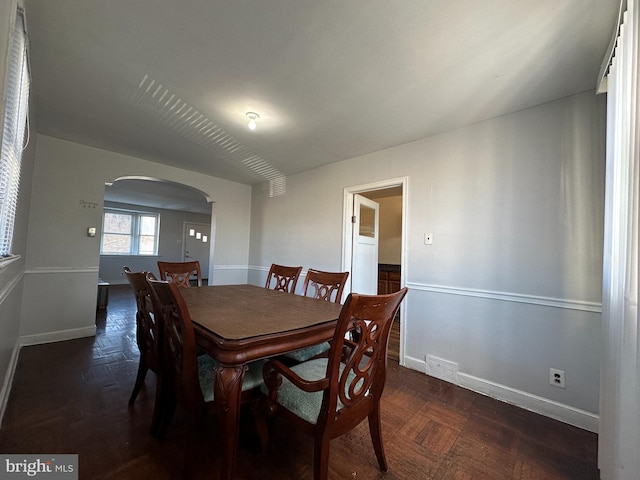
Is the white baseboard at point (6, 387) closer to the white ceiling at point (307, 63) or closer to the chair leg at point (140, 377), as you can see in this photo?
the chair leg at point (140, 377)

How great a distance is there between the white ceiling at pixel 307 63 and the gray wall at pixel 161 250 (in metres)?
5.48

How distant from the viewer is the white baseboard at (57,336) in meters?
2.78

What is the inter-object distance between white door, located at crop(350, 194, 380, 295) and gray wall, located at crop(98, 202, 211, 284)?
627 cm

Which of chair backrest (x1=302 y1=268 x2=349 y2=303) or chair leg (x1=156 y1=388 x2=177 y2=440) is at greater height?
chair backrest (x1=302 y1=268 x2=349 y2=303)

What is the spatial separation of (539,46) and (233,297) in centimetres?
247

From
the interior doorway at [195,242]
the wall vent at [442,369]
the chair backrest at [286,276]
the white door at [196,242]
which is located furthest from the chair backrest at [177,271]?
the white door at [196,242]

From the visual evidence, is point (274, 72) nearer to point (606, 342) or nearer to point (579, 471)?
point (606, 342)

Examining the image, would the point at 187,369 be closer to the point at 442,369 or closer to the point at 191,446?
the point at 191,446

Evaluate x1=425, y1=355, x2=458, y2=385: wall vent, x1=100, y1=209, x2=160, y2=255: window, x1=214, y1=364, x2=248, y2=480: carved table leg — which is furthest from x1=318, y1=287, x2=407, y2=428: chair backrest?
x1=100, y1=209, x2=160, y2=255: window

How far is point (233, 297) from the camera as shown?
6.38 ft

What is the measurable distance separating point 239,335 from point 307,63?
5.44 feet

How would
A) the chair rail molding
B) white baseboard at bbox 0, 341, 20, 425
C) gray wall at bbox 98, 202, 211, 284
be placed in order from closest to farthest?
white baseboard at bbox 0, 341, 20, 425 < the chair rail molding < gray wall at bbox 98, 202, 211, 284

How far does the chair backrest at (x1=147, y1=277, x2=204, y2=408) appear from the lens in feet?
3.57

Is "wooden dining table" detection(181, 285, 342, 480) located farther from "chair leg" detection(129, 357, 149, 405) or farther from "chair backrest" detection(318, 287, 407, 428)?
"chair leg" detection(129, 357, 149, 405)
